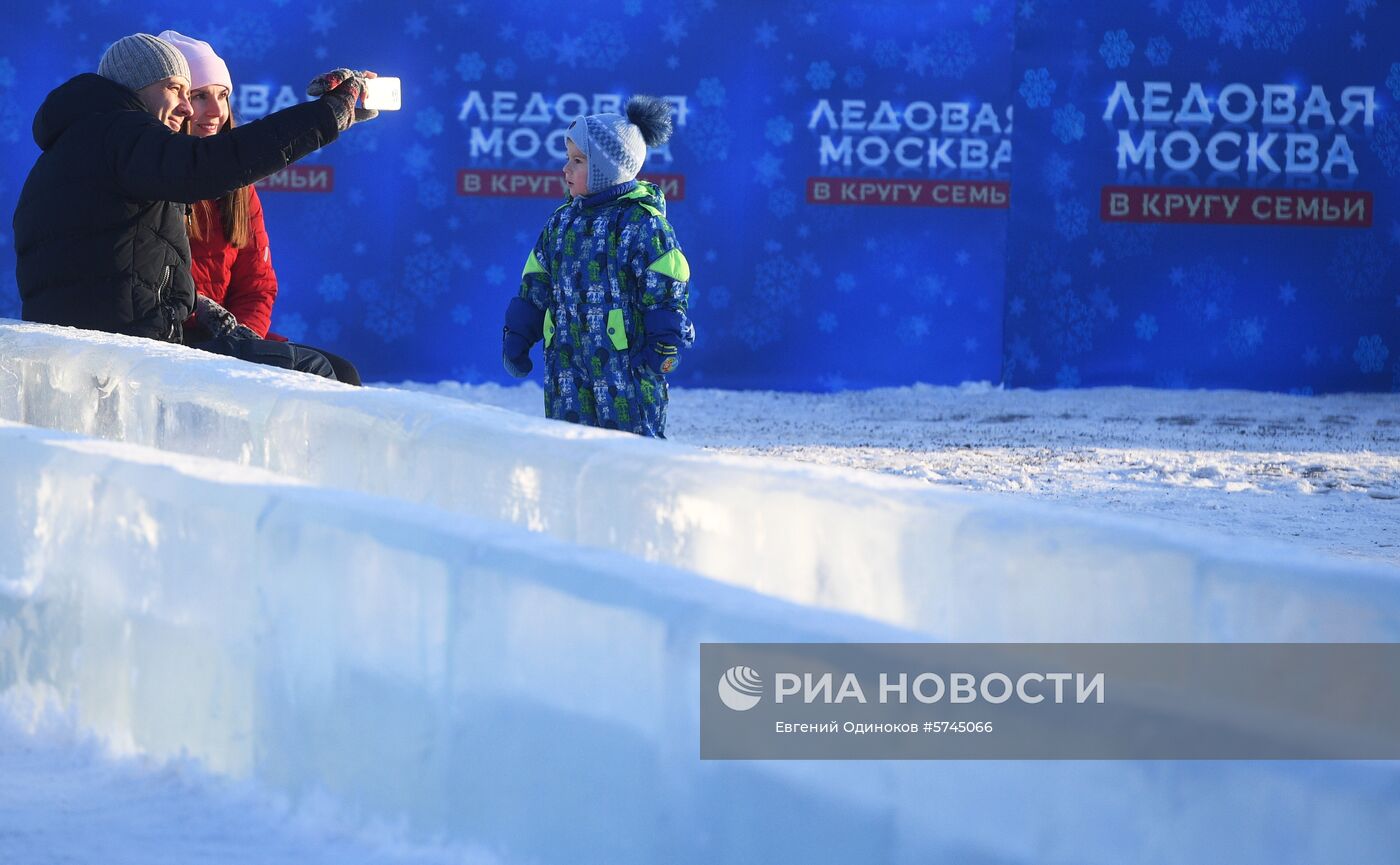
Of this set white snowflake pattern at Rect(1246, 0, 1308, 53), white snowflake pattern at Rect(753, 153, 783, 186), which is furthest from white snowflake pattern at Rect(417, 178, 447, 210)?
white snowflake pattern at Rect(1246, 0, 1308, 53)

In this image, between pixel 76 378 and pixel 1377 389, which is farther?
pixel 1377 389

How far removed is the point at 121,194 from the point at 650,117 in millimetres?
1294

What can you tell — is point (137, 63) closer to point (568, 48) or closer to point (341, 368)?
point (341, 368)

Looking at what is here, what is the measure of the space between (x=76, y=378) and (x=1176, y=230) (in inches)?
251

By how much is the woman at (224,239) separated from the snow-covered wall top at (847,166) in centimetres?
398

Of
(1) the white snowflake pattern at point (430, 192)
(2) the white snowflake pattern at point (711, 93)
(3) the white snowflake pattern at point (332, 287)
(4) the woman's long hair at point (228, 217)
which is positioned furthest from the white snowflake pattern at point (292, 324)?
(4) the woman's long hair at point (228, 217)

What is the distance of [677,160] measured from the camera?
7910 millimetres

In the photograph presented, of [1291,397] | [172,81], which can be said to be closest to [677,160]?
[1291,397]

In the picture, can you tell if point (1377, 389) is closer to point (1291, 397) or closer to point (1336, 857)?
point (1291, 397)

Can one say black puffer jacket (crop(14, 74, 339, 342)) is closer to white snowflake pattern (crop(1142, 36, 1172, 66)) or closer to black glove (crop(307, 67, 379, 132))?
black glove (crop(307, 67, 379, 132))

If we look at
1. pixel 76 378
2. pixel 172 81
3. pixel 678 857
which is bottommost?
pixel 678 857

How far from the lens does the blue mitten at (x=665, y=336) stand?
3.60m

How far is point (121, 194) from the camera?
3092 mm

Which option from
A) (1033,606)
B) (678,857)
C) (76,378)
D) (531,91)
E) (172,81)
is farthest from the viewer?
(531,91)
